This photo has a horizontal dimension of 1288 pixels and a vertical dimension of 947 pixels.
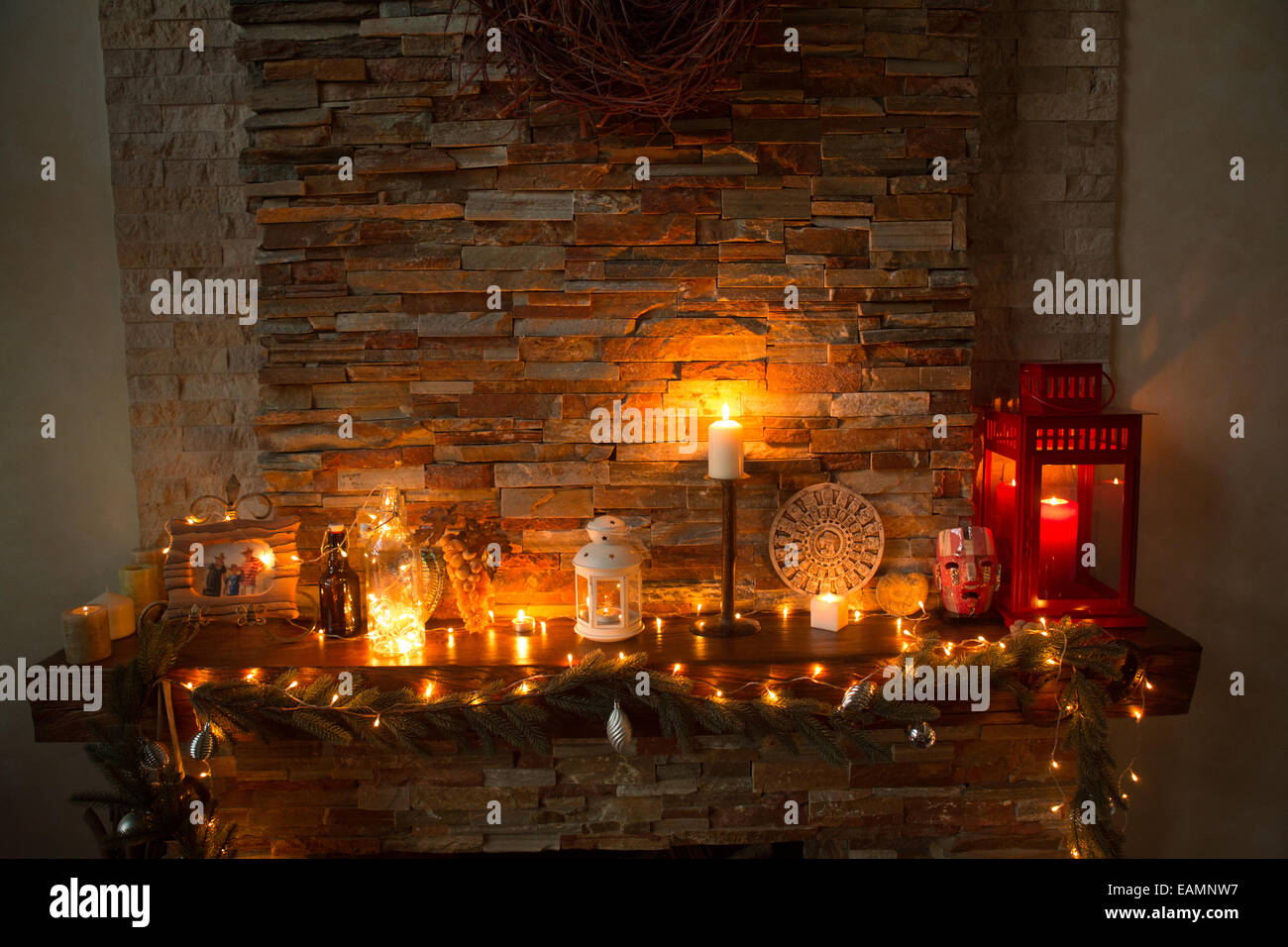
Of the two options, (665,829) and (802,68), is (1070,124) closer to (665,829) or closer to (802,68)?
(802,68)

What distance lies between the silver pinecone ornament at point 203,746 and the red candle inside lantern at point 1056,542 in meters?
1.71

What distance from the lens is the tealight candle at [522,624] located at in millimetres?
1870

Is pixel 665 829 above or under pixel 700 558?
under

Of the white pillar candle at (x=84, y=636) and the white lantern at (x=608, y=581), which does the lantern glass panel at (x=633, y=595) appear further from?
the white pillar candle at (x=84, y=636)

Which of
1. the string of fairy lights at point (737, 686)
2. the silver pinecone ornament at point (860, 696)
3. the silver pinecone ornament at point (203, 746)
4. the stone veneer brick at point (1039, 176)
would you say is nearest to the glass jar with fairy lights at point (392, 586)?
the string of fairy lights at point (737, 686)

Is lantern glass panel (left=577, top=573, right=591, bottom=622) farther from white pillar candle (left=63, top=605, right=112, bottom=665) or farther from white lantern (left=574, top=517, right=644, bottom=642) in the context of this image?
white pillar candle (left=63, top=605, right=112, bottom=665)

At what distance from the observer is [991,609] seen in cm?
193

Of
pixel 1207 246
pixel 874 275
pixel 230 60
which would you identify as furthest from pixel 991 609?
pixel 230 60

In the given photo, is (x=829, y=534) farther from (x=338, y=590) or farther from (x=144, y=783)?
(x=144, y=783)

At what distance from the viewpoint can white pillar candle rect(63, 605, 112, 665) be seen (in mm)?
1724

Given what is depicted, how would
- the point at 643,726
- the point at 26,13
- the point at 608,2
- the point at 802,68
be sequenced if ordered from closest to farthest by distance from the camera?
1. the point at 608,2
2. the point at 643,726
3. the point at 802,68
4. the point at 26,13

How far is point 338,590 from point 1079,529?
5.42 feet

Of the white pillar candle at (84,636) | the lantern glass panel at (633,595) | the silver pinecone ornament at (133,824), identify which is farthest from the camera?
the lantern glass panel at (633,595)

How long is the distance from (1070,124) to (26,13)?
2.47 metres
